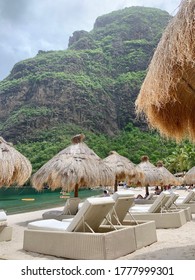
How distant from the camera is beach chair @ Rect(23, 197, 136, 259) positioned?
11.7ft

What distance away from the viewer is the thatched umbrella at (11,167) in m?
6.07

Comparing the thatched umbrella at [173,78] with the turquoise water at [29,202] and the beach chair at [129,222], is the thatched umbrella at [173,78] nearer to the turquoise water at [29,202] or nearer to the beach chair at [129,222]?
the beach chair at [129,222]

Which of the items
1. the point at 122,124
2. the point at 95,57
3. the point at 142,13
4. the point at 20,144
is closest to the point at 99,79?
the point at 95,57

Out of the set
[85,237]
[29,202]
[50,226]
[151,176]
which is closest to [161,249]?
[85,237]

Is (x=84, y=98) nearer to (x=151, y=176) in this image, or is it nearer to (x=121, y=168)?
(x=151, y=176)

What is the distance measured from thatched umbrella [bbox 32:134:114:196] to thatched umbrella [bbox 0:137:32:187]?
4.04ft

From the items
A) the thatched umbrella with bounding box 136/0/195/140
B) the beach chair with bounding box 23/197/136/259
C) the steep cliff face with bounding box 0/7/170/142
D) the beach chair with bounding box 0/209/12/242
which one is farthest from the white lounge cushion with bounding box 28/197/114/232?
the steep cliff face with bounding box 0/7/170/142

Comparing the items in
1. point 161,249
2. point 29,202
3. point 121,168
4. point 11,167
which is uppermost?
point 121,168

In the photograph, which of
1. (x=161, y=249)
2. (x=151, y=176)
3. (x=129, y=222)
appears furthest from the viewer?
(x=151, y=176)

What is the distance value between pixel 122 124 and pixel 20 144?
1762 cm

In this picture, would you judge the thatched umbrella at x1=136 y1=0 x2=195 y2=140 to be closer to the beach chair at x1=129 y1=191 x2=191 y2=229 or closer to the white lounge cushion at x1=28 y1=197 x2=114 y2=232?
the white lounge cushion at x1=28 y1=197 x2=114 y2=232

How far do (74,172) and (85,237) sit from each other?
4.08 meters

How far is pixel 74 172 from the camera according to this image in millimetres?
7680

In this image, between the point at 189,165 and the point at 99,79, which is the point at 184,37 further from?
the point at 99,79
